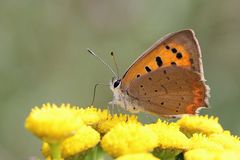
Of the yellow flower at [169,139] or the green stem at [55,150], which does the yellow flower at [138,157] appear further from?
the yellow flower at [169,139]

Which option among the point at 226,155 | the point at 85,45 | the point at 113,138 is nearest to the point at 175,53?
the point at 113,138

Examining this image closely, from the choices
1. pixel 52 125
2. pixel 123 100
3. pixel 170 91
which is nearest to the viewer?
pixel 52 125

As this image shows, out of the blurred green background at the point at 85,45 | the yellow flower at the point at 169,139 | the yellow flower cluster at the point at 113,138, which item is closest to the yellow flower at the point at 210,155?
the yellow flower cluster at the point at 113,138

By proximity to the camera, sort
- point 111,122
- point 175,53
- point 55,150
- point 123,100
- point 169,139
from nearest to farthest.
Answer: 1. point 55,150
2. point 169,139
3. point 111,122
4. point 175,53
5. point 123,100

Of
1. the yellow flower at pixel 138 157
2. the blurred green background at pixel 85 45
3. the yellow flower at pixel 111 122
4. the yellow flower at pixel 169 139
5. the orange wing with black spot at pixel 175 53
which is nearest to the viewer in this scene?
the yellow flower at pixel 138 157

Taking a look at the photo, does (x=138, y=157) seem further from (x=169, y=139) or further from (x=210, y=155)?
(x=169, y=139)

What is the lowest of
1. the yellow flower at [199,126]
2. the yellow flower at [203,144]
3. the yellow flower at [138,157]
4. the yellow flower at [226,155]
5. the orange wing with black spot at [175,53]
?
the yellow flower at [138,157]
